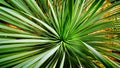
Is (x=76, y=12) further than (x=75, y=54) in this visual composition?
Yes

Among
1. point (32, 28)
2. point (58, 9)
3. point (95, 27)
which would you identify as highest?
point (58, 9)

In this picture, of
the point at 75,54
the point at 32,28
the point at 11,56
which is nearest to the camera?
the point at 11,56

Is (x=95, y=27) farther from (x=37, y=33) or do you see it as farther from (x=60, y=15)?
(x=37, y=33)

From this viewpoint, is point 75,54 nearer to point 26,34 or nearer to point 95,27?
point 95,27

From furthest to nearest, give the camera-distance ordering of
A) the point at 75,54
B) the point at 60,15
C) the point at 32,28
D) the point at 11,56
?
the point at 60,15
the point at 32,28
the point at 75,54
the point at 11,56

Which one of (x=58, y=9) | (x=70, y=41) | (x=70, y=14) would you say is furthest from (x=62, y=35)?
(x=58, y=9)

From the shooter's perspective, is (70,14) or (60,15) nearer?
(70,14)

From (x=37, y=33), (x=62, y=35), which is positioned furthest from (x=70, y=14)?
(x=37, y=33)

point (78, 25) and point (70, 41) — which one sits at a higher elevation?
point (78, 25)

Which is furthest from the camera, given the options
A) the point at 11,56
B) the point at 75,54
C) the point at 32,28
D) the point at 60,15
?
the point at 60,15
